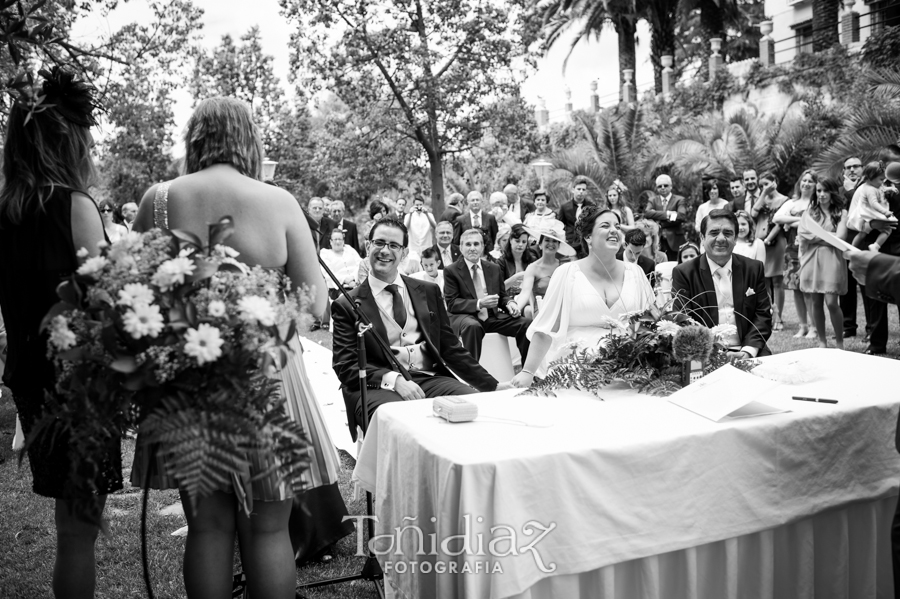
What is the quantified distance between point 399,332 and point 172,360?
8.72ft

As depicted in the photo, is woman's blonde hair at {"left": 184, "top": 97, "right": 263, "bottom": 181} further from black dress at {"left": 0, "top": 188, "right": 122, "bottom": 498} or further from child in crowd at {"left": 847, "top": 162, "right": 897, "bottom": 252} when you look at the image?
child in crowd at {"left": 847, "top": 162, "right": 897, "bottom": 252}

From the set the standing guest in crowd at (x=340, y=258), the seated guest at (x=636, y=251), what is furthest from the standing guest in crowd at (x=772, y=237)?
the standing guest in crowd at (x=340, y=258)

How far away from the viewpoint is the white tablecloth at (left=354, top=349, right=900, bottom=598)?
2.47m

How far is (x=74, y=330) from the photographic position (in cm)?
196

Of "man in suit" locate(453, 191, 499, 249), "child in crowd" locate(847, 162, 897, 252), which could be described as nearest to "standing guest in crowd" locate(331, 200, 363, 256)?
"man in suit" locate(453, 191, 499, 249)

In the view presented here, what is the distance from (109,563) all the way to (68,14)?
9.28 meters

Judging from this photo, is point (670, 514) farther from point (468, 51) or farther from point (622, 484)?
point (468, 51)

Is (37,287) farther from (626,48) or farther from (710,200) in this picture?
(626,48)

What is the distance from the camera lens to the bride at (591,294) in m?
4.55

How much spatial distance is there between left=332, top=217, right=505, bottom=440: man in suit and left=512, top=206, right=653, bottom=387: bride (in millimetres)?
454

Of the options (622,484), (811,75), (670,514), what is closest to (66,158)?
(622,484)

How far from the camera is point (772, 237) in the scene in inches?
408

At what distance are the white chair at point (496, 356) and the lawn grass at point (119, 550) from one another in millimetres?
2524

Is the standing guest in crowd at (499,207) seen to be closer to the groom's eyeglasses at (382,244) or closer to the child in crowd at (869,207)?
the child in crowd at (869,207)
